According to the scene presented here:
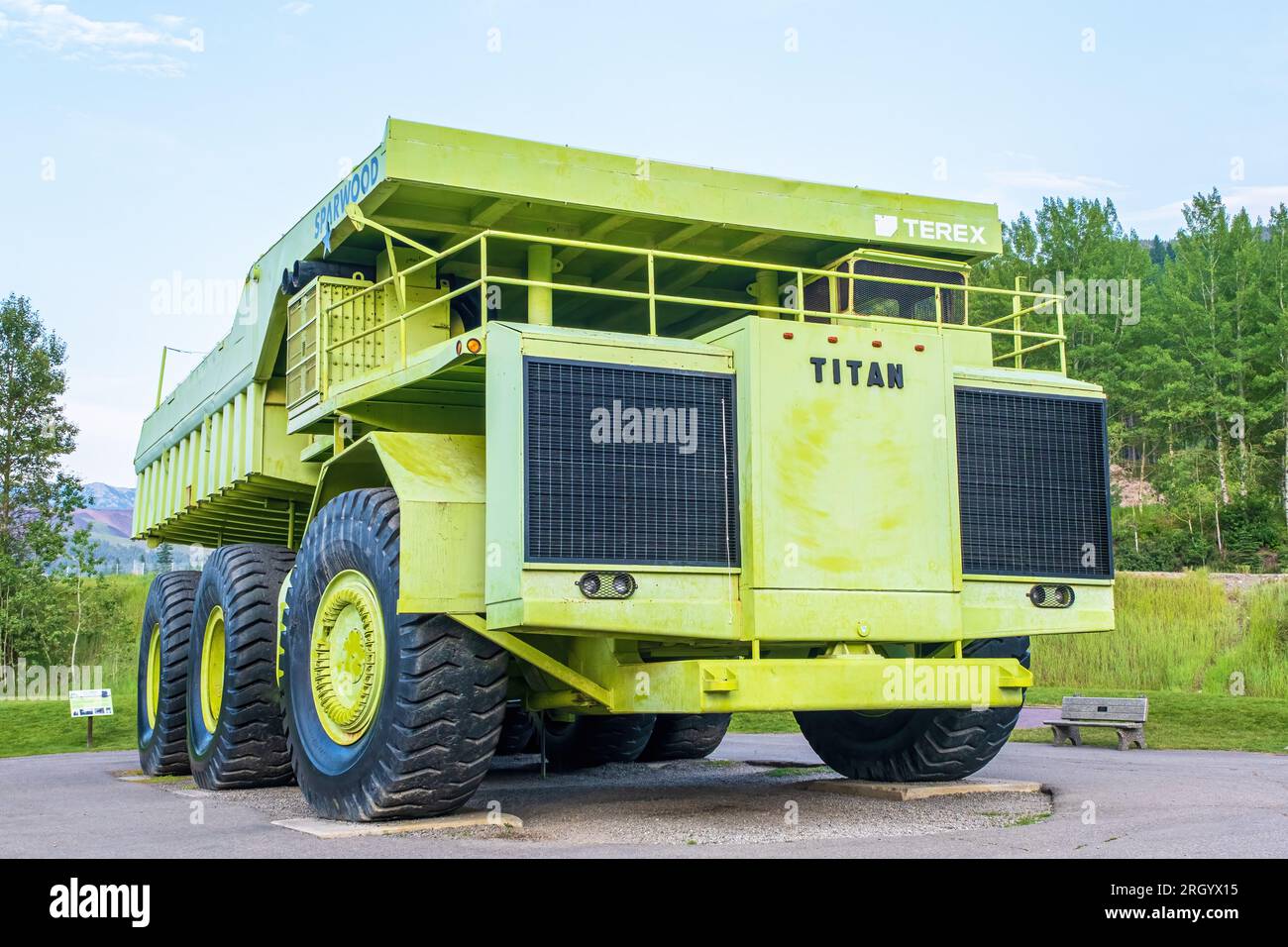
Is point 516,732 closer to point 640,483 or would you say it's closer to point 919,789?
point 919,789

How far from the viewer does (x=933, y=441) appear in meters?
9.00

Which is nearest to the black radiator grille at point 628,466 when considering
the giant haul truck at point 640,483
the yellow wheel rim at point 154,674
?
the giant haul truck at point 640,483

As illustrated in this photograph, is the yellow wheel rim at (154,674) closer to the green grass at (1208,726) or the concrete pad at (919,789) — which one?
the concrete pad at (919,789)

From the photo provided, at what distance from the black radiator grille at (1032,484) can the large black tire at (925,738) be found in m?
1.06

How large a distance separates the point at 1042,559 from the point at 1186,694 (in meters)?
11.6

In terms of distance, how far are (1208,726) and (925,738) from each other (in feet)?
25.2

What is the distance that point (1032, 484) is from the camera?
9531mm

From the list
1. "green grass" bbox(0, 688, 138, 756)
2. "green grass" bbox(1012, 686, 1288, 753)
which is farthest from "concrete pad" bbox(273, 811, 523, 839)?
"green grass" bbox(0, 688, 138, 756)

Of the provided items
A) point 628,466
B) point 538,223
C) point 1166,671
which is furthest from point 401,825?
point 1166,671

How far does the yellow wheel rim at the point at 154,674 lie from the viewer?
14.7 m

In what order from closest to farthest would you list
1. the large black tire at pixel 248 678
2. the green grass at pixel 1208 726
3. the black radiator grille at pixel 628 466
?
the black radiator grille at pixel 628 466 < the large black tire at pixel 248 678 < the green grass at pixel 1208 726

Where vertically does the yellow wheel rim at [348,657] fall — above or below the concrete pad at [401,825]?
above

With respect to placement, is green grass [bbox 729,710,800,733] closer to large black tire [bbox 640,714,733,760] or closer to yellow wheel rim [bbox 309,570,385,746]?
large black tire [bbox 640,714,733,760]

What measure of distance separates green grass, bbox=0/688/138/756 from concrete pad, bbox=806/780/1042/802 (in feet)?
42.1
